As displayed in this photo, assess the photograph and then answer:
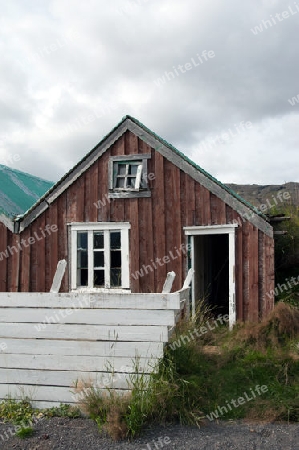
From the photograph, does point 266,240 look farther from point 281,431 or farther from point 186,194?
point 281,431

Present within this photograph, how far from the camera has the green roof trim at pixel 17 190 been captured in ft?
39.4

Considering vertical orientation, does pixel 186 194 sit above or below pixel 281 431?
above

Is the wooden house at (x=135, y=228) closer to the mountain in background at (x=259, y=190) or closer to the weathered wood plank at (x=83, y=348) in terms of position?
the weathered wood plank at (x=83, y=348)

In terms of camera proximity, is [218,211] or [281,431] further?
[218,211]

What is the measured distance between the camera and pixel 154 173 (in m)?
9.79

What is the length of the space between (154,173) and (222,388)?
18.0 ft

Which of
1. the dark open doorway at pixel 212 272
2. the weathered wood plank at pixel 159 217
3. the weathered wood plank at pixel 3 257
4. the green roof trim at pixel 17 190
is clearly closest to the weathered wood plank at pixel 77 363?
the dark open doorway at pixel 212 272

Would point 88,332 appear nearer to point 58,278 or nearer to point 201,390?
point 58,278

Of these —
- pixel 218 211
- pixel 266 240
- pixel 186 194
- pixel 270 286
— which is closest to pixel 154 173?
pixel 186 194

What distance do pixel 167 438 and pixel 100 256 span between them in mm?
5978

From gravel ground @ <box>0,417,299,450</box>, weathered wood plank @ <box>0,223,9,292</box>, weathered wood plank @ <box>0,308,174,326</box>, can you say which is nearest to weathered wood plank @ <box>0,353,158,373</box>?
weathered wood plank @ <box>0,308,174,326</box>

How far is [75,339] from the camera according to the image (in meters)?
5.15

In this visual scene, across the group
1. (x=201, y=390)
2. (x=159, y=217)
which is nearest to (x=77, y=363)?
(x=201, y=390)

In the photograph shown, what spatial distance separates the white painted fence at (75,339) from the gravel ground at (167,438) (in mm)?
486
